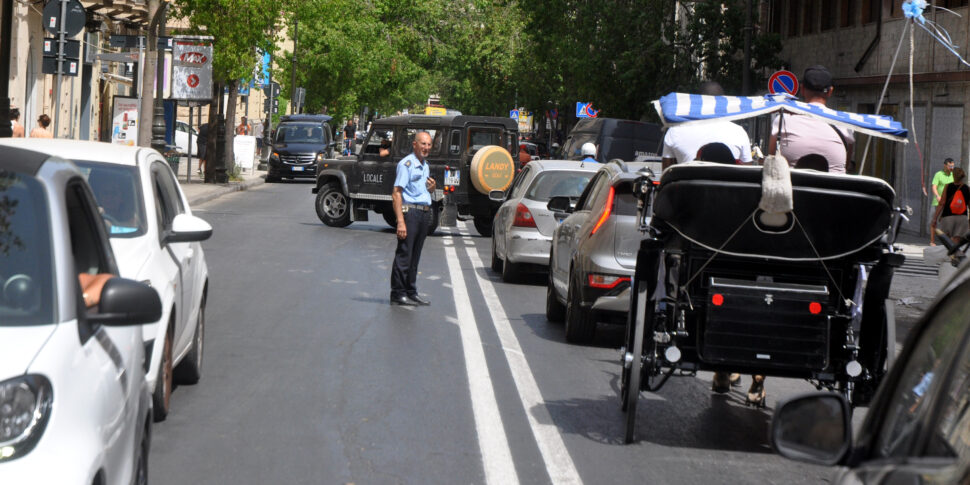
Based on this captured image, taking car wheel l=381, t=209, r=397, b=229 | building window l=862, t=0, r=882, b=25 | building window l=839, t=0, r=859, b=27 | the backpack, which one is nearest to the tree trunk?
car wheel l=381, t=209, r=397, b=229

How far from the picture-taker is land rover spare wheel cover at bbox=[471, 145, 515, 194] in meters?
23.8

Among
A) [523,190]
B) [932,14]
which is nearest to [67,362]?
[523,190]

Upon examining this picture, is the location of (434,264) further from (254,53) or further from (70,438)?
(254,53)

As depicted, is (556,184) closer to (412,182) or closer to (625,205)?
(412,182)

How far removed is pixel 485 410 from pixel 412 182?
5640 mm

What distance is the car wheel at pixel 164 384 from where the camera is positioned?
7.50m

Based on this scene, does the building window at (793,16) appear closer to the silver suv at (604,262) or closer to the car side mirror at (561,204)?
the car side mirror at (561,204)

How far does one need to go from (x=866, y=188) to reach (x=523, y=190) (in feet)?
33.2

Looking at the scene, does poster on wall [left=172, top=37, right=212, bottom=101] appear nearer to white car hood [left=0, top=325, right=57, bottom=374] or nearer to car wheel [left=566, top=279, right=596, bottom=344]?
car wheel [left=566, top=279, right=596, bottom=344]

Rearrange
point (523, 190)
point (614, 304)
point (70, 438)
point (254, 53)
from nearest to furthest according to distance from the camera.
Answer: point (70, 438), point (614, 304), point (523, 190), point (254, 53)

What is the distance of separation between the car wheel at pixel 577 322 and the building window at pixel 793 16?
98.1 ft

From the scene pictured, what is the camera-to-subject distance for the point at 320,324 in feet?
40.5

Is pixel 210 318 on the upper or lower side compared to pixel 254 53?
lower

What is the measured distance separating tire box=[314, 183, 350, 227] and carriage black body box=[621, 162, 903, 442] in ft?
60.0
